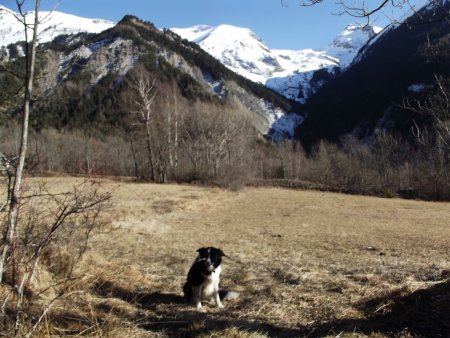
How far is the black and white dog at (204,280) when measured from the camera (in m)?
5.87

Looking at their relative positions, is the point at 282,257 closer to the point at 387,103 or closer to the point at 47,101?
the point at 47,101

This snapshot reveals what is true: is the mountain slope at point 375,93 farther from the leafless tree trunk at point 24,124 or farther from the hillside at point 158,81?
the leafless tree trunk at point 24,124

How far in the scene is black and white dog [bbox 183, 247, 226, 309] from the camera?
587 centimetres

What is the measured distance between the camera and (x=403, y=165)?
2387 inches

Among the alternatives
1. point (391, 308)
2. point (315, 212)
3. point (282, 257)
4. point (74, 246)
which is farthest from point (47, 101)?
point (315, 212)

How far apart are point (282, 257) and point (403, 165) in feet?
183

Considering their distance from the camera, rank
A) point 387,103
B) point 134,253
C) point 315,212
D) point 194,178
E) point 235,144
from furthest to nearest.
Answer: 1. point 387,103
2. point 235,144
3. point 194,178
4. point 315,212
5. point 134,253

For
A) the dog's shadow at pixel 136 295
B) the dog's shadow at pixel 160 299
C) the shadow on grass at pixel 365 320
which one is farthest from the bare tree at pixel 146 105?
the shadow on grass at pixel 365 320

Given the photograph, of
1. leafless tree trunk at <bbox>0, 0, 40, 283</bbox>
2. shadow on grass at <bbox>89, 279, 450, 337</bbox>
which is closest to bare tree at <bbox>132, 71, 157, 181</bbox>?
shadow on grass at <bbox>89, 279, 450, 337</bbox>

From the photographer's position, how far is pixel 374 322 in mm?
4793

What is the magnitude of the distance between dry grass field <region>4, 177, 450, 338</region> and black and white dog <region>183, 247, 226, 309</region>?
17 cm

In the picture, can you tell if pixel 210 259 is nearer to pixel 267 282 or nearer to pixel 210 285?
pixel 210 285

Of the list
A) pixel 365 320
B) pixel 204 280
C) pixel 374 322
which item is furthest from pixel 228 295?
pixel 374 322

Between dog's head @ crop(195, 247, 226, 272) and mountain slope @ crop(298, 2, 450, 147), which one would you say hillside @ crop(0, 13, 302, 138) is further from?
dog's head @ crop(195, 247, 226, 272)
